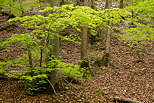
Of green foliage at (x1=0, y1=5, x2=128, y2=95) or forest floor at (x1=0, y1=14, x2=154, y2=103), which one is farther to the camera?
forest floor at (x1=0, y1=14, x2=154, y2=103)

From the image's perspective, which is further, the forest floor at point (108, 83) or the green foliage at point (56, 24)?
the forest floor at point (108, 83)

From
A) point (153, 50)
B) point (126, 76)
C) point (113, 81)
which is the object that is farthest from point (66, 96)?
point (153, 50)

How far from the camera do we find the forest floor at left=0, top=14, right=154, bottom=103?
6.19 meters

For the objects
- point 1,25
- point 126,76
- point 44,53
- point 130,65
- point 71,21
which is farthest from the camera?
point 1,25

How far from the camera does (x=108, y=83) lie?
8.20 meters

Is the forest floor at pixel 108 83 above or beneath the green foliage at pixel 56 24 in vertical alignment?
beneath

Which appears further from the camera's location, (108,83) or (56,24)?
(108,83)

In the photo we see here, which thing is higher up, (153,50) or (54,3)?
(54,3)

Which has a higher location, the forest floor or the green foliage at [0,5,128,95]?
the green foliage at [0,5,128,95]

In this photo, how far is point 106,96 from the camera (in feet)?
20.9

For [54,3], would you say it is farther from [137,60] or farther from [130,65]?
[137,60]

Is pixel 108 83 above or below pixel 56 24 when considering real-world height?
below

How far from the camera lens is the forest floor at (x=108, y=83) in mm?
6191

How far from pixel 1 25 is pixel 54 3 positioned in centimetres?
1316
